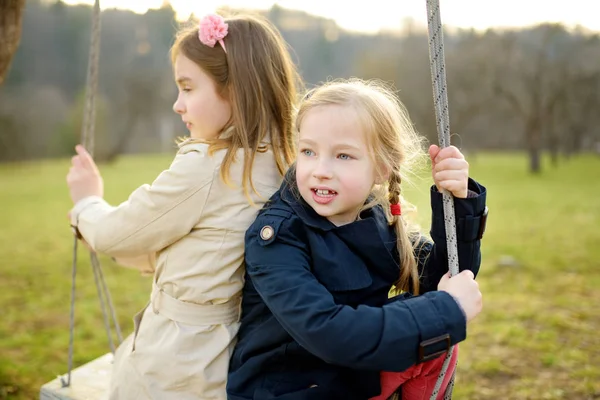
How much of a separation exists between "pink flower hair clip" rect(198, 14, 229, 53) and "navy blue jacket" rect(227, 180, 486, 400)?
1.92ft

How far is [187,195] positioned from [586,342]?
3.71m

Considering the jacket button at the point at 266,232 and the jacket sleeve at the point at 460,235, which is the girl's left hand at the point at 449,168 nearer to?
the jacket sleeve at the point at 460,235

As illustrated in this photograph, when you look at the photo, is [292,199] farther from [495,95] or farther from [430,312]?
[495,95]

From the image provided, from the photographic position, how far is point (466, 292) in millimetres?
1477

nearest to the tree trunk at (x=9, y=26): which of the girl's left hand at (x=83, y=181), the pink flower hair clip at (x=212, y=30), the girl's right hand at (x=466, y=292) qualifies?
the girl's left hand at (x=83, y=181)

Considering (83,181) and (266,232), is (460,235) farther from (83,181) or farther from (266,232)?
(83,181)

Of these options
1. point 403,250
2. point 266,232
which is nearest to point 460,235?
point 403,250

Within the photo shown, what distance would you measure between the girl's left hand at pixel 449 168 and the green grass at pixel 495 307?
0.13 meters

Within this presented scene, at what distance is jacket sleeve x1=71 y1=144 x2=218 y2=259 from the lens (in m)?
1.72

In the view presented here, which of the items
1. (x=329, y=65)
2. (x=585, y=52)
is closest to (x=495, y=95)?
(x=585, y=52)

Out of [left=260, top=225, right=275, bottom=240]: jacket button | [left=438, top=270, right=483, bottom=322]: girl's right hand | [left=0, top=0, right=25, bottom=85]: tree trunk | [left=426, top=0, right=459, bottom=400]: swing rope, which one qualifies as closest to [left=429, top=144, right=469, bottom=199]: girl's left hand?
[left=426, top=0, right=459, bottom=400]: swing rope

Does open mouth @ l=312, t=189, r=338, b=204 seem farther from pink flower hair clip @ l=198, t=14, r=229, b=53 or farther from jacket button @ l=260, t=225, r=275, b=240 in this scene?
pink flower hair clip @ l=198, t=14, r=229, b=53

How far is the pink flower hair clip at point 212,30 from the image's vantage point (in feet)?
6.20

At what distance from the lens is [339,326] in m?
1.39
